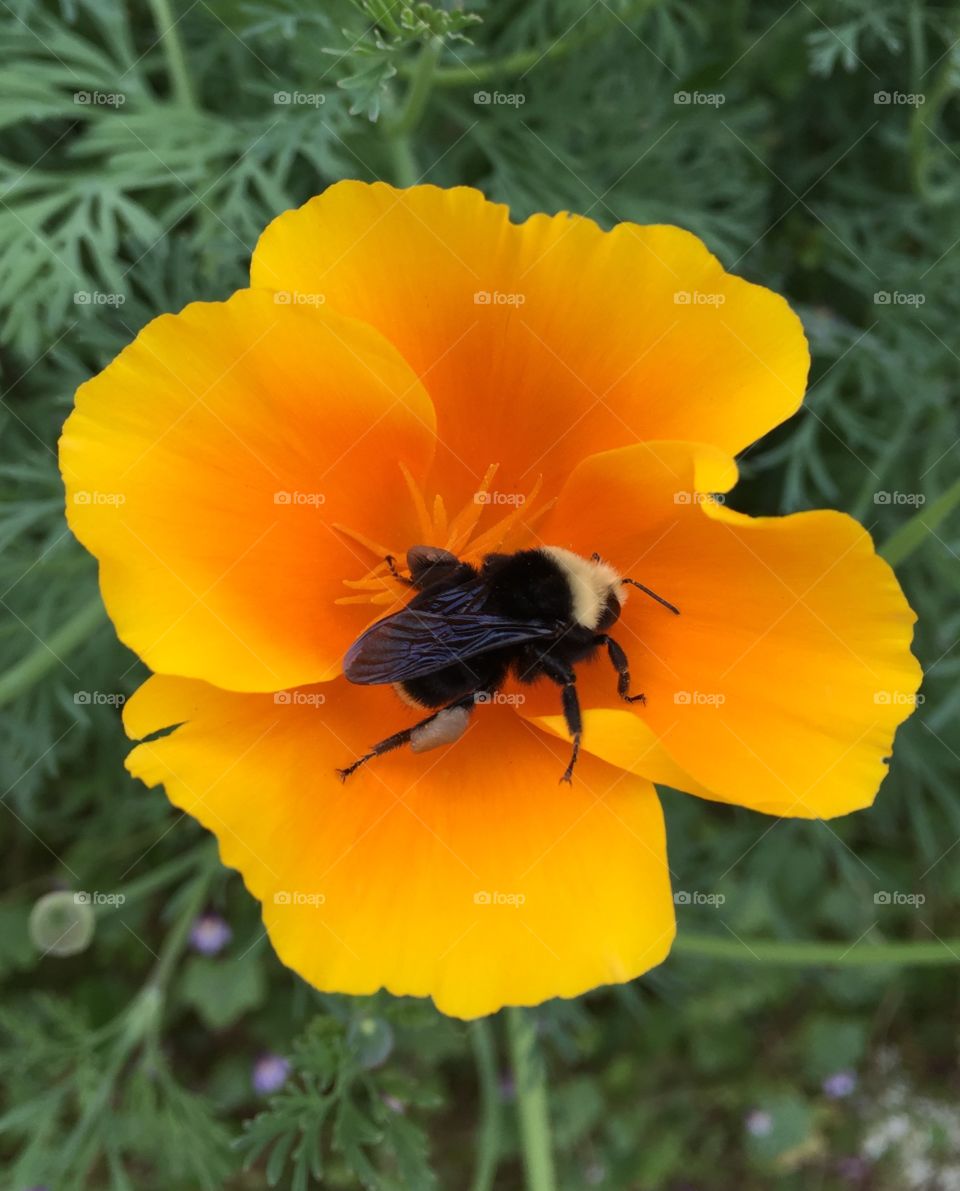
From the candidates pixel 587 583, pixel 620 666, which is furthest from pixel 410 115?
pixel 620 666

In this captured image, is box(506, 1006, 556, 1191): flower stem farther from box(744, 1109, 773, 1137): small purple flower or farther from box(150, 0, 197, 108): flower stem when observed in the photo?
box(150, 0, 197, 108): flower stem

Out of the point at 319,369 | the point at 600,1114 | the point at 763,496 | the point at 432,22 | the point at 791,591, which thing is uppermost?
the point at 432,22

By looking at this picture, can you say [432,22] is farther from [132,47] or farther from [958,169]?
[958,169]

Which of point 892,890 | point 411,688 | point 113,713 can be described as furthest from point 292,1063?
point 892,890

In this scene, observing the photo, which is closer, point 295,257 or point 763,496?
point 295,257

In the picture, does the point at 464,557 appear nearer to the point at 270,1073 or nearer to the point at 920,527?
the point at 920,527
